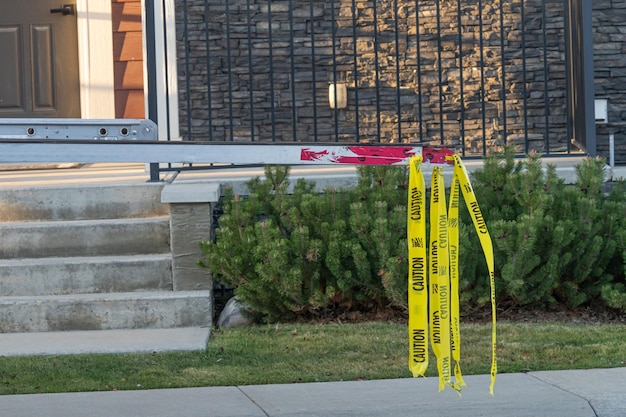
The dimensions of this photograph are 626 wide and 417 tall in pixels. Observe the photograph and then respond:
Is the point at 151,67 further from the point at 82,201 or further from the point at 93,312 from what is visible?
the point at 93,312

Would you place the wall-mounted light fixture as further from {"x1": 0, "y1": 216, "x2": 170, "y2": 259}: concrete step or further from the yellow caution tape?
the yellow caution tape

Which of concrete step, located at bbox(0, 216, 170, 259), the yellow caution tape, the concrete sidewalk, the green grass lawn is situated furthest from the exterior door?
the yellow caution tape

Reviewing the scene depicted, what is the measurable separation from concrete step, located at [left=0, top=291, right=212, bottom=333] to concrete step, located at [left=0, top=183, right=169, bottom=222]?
0.85 m

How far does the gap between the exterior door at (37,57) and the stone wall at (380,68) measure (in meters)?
1.12

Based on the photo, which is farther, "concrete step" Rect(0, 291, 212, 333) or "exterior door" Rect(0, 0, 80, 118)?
"exterior door" Rect(0, 0, 80, 118)

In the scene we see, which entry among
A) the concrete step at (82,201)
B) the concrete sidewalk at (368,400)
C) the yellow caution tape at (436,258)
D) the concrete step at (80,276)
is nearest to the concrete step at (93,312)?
the concrete step at (80,276)

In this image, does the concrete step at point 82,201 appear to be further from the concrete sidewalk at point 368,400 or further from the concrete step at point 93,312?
the concrete sidewalk at point 368,400

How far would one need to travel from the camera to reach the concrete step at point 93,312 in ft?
19.9

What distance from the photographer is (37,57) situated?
909 cm

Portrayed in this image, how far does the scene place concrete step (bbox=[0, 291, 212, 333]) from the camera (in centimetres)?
606

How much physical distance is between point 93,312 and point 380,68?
4.74 meters

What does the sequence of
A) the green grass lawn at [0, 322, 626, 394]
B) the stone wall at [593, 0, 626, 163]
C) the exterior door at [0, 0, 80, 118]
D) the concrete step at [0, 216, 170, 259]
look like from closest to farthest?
1. the green grass lawn at [0, 322, 626, 394]
2. the concrete step at [0, 216, 170, 259]
3. the exterior door at [0, 0, 80, 118]
4. the stone wall at [593, 0, 626, 163]

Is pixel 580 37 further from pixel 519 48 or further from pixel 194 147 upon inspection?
pixel 194 147

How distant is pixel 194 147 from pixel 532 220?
10.0 feet
